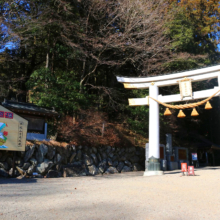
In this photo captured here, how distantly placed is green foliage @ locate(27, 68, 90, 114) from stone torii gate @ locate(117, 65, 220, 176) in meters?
2.79

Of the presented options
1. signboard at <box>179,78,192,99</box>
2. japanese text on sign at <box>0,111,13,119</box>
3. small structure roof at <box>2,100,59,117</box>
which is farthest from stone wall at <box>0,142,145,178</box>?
signboard at <box>179,78,192,99</box>

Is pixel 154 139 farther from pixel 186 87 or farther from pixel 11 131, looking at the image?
pixel 11 131

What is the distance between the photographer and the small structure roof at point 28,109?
37.0 ft

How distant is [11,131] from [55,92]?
4.15 m

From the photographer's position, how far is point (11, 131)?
30.2 ft

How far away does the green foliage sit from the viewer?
1252cm

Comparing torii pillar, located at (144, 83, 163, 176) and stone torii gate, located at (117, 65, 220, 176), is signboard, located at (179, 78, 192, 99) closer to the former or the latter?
stone torii gate, located at (117, 65, 220, 176)

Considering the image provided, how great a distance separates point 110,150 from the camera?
14.7 meters

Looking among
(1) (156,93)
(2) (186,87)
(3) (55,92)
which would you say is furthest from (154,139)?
(3) (55,92)

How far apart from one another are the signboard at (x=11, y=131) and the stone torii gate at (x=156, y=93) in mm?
6117

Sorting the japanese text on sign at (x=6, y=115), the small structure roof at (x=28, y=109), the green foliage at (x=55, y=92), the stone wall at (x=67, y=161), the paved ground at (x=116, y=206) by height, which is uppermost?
the green foliage at (x=55, y=92)

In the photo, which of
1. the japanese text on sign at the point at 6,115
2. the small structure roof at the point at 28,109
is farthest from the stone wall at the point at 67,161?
the japanese text on sign at the point at 6,115

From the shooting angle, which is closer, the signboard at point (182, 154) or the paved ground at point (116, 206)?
the paved ground at point (116, 206)

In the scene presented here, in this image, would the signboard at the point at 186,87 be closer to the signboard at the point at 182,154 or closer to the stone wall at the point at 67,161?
the stone wall at the point at 67,161
